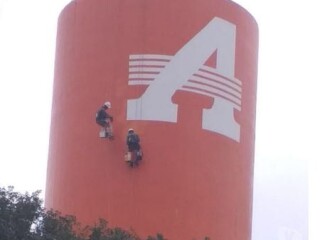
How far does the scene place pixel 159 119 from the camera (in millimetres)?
25953

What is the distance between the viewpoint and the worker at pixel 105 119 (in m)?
25.8

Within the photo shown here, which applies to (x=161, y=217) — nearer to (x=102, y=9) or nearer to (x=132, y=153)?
(x=132, y=153)

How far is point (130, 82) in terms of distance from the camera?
1032 inches

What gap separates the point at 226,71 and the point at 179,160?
2.68 metres

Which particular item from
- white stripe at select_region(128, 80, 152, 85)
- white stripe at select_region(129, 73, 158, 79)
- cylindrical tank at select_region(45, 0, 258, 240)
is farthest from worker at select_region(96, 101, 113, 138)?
white stripe at select_region(129, 73, 158, 79)

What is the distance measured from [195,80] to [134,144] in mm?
2281

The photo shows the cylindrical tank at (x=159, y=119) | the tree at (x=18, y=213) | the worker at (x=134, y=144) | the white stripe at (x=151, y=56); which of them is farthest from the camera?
the white stripe at (x=151, y=56)

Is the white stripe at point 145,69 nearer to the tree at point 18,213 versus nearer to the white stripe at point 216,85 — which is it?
the white stripe at point 216,85

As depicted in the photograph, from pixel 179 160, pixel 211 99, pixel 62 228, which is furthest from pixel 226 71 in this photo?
pixel 62 228

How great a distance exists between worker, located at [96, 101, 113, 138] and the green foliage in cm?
423

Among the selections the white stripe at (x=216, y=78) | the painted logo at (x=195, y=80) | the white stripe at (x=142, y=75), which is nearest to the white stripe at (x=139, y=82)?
the painted logo at (x=195, y=80)

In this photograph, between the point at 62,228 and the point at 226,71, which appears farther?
the point at 226,71

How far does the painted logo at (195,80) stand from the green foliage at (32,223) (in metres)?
4.75

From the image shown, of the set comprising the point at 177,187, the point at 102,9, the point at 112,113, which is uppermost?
the point at 102,9
